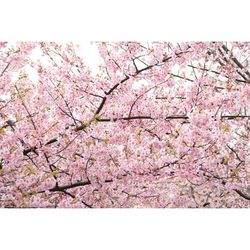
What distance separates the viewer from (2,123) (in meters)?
3.88

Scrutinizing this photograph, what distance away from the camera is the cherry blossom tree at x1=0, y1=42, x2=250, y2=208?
153 inches

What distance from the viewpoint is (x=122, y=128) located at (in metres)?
3.95

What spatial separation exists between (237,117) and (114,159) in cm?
92

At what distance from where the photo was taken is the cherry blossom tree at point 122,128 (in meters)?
3.88
